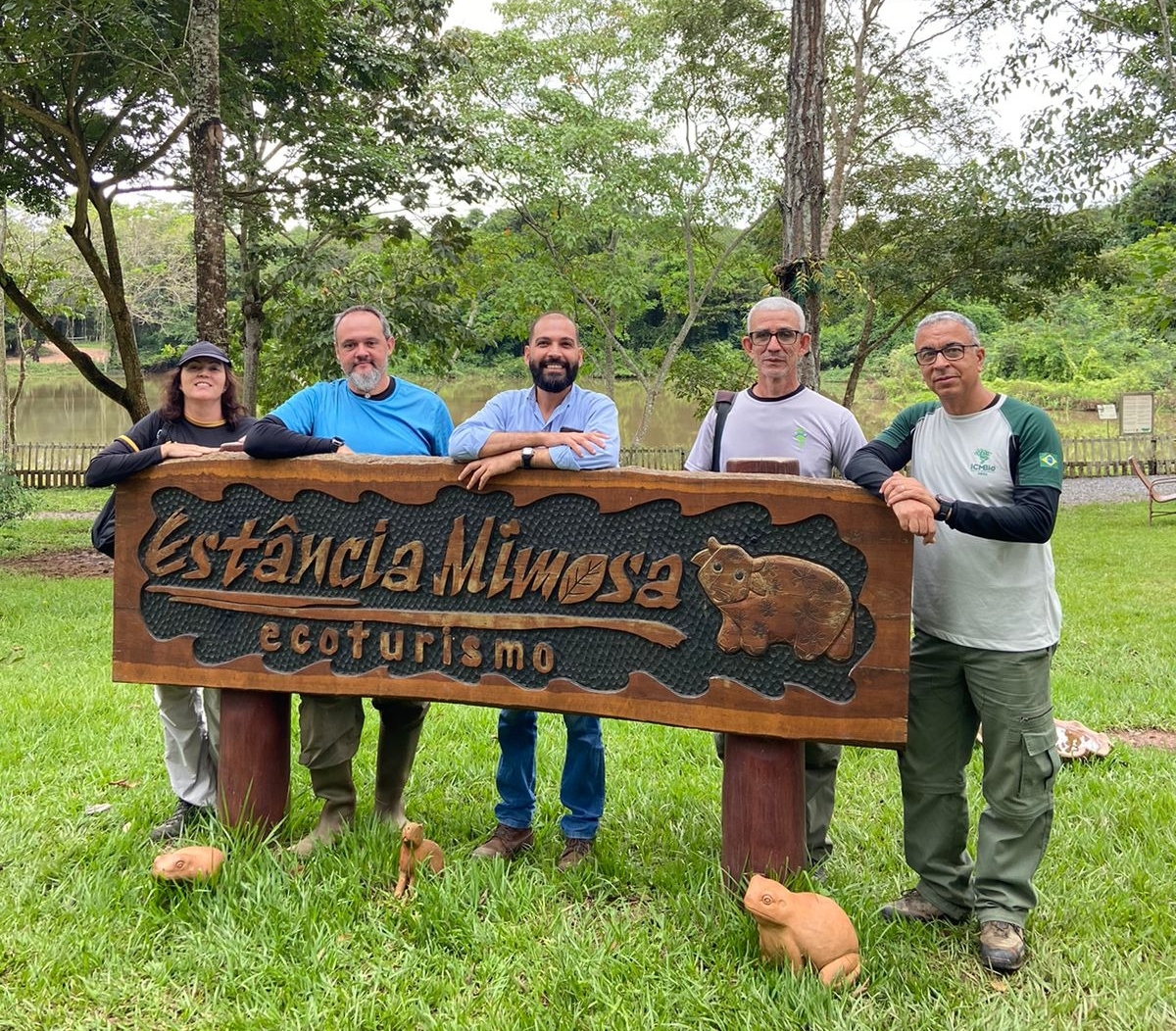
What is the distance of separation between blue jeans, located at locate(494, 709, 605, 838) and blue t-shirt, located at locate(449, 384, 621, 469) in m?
0.81

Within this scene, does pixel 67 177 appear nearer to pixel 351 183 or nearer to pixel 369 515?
pixel 351 183

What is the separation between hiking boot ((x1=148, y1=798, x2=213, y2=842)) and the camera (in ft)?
9.75

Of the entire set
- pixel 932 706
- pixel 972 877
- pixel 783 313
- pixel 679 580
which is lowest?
pixel 972 877

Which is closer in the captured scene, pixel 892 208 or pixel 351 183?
pixel 351 183

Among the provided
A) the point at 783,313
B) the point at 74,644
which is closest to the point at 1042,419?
the point at 783,313

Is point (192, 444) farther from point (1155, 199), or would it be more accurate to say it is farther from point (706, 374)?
point (706, 374)

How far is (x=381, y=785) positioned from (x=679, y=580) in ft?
4.20

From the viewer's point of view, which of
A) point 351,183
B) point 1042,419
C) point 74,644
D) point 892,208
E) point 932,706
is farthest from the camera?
point 892,208

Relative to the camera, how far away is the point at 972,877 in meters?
2.55

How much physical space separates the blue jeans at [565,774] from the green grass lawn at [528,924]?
12 centimetres

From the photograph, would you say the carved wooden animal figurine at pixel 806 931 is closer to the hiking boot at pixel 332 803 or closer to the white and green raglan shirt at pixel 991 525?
the white and green raglan shirt at pixel 991 525

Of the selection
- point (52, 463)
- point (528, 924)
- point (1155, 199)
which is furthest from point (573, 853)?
point (52, 463)

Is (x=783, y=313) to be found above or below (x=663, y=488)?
above

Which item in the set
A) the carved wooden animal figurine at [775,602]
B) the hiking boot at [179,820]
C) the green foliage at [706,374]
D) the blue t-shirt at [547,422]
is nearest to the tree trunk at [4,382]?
the green foliage at [706,374]
